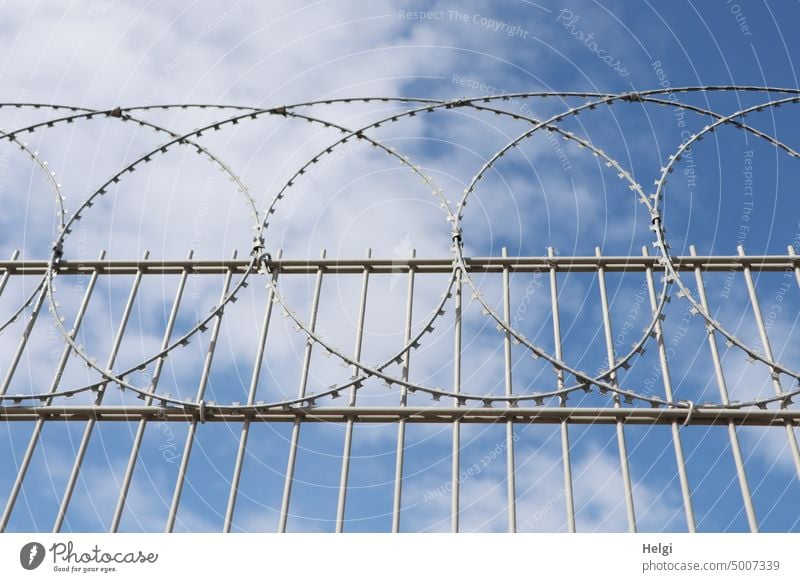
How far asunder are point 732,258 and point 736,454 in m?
1.88

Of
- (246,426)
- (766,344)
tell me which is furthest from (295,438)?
(766,344)

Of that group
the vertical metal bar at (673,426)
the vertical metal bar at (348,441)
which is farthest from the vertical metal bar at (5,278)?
the vertical metal bar at (673,426)

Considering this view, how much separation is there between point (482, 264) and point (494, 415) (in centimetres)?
153

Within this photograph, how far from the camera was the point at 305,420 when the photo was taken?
19.6 ft

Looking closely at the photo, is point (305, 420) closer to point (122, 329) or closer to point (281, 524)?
point (281, 524)

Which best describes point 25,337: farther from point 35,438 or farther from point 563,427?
point 563,427

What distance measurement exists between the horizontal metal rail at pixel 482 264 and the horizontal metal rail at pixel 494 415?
1424 millimetres

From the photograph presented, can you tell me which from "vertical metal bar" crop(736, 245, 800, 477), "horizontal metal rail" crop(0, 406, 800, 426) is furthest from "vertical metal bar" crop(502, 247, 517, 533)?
"vertical metal bar" crop(736, 245, 800, 477)

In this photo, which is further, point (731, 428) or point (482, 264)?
point (482, 264)

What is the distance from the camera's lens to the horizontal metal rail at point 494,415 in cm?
584

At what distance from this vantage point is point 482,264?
22.7ft

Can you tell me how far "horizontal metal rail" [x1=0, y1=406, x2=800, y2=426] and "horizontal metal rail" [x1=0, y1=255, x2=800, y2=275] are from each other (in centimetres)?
142

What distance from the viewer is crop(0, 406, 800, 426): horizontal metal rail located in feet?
19.2
